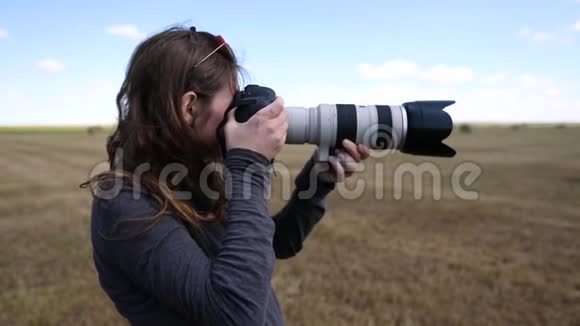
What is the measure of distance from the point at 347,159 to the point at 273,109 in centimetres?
50

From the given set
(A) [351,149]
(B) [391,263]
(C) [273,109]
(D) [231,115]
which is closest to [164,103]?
(D) [231,115]

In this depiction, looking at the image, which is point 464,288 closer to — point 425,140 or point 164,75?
point 425,140

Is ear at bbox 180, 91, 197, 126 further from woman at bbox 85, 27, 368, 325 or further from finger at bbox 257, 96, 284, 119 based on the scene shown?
finger at bbox 257, 96, 284, 119

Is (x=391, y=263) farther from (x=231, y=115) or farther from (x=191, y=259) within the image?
(x=191, y=259)

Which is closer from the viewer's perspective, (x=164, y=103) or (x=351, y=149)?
(x=164, y=103)

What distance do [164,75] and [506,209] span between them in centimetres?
763

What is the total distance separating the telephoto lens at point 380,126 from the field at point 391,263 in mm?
2491

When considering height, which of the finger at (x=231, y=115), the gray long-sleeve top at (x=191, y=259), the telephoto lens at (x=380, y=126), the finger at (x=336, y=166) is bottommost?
the gray long-sleeve top at (x=191, y=259)

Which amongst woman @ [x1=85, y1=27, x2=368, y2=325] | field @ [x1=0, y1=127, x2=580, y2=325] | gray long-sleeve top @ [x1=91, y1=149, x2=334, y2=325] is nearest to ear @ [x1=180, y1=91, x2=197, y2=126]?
woman @ [x1=85, y1=27, x2=368, y2=325]

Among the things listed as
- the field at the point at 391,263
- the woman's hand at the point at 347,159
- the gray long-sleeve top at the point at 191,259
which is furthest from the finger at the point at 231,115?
the field at the point at 391,263

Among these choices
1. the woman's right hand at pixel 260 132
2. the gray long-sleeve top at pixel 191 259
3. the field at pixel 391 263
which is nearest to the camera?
A: the gray long-sleeve top at pixel 191 259

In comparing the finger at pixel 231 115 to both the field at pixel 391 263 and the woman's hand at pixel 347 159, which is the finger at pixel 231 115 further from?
the field at pixel 391 263

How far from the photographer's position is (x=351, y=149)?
5.47 feet

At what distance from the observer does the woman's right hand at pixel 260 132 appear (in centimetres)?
121
